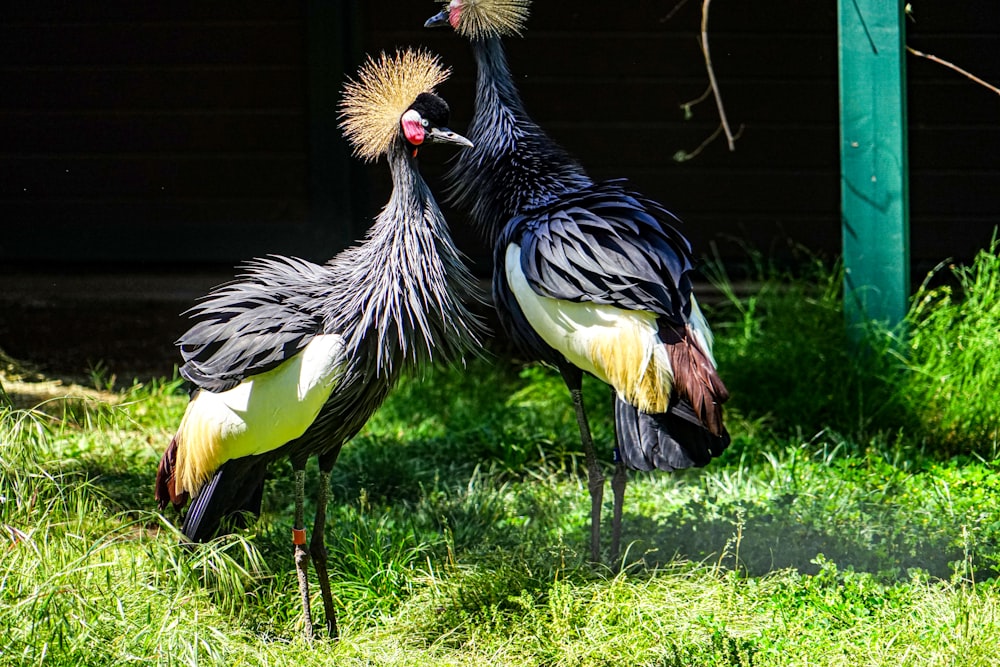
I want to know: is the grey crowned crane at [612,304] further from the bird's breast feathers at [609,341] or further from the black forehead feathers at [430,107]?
the black forehead feathers at [430,107]

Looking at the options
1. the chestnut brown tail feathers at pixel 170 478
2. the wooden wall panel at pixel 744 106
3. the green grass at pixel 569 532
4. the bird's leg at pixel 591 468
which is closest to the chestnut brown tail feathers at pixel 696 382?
the bird's leg at pixel 591 468

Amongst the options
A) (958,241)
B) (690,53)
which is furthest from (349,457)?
(958,241)

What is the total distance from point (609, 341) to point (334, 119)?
2848mm

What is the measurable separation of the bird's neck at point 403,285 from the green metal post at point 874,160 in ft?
7.04

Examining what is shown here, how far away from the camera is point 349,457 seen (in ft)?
14.6

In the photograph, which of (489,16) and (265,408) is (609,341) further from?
(489,16)

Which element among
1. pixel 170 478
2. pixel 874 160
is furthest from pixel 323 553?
pixel 874 160

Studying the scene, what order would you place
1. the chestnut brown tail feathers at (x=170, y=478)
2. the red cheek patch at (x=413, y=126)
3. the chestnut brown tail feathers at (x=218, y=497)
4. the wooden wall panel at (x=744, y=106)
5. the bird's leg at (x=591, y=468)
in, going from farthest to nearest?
1. the wooden wall panel at (x=744, y=106)
2. the bird's leg at (x=591, y=468)
3. the chestnut brown tail feathers at (x=170, y=478)
4. the chestnut brown tail feathers at (x=218, y=497)
5. the red cheek patch at (x=413, y=126)

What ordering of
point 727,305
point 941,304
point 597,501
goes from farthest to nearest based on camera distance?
point 727,305 < point 941,304 < point 597,501

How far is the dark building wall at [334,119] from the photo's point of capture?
580 centimetres

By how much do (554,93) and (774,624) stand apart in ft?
11.5

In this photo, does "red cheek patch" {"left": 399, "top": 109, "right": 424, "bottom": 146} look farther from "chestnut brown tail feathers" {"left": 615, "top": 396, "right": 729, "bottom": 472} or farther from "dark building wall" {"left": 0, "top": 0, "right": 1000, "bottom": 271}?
"dark building wall" {"left": 0, "top": 0, "right": 1000, "bottom": 271}

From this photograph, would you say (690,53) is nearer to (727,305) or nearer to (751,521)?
(727,305)

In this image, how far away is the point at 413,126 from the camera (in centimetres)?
301
